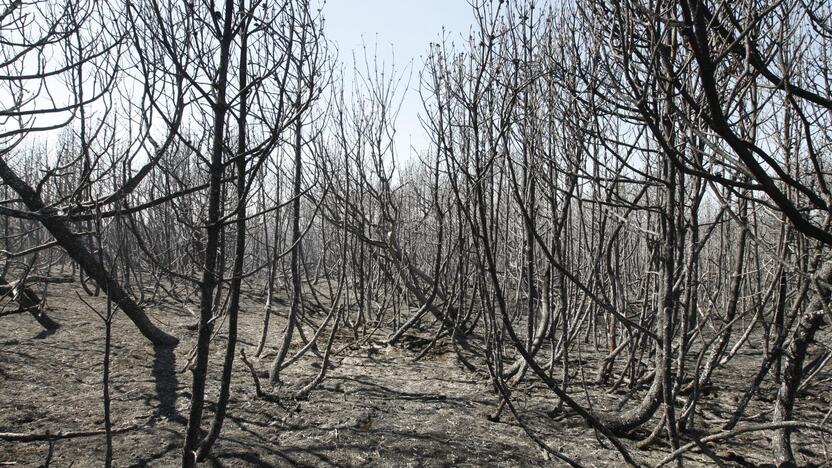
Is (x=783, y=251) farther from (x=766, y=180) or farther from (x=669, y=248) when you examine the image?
(x=766, y=180)

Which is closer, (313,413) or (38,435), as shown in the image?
(38,435)

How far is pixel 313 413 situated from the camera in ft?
11.6

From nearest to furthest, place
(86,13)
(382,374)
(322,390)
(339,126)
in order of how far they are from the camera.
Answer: (86,13), (322,390), (382,374), (339,126)

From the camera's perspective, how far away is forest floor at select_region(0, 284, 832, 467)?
2.90 m

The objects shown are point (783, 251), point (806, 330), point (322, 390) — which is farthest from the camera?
point (322, 390)

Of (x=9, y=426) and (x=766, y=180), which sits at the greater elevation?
(x=766, y=180)

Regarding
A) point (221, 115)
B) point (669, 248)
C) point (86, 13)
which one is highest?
point (86, 13)

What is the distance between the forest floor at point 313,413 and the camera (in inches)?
114

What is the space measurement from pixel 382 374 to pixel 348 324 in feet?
5.95

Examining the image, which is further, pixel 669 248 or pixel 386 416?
pixel 386 416

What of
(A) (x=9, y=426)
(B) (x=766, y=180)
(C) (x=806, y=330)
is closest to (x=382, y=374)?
(A) (x=9, y=426)

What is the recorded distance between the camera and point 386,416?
359 centimetres

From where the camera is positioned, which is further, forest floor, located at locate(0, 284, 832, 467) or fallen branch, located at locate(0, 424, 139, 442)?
forest floor, located at locate(0, 284, 832, 467)

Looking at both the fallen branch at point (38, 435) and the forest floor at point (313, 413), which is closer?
the fallen branch at point (38, 435)
